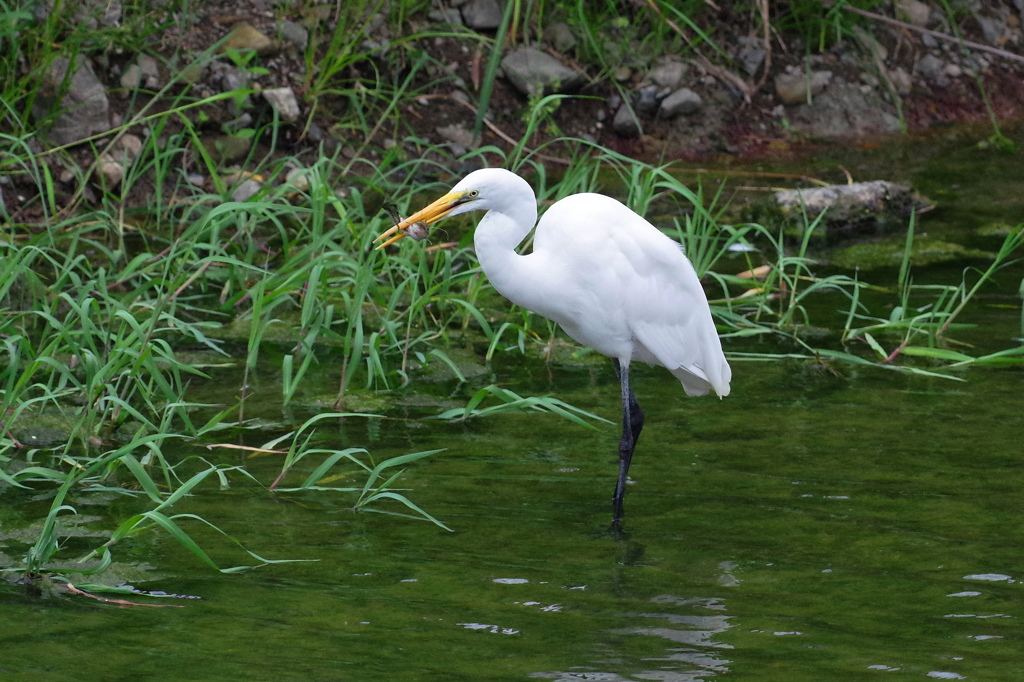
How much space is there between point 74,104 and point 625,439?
366 centimetres

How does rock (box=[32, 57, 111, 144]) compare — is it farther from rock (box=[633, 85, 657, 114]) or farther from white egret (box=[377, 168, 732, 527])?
white egret (box=[377, 168, 732, 527])

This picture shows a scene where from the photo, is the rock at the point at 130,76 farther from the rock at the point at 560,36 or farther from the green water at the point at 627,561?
the green water at the point at 627,561

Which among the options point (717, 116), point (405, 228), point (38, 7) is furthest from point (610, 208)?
point (717, 116)

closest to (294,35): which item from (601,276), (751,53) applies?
(751,53)

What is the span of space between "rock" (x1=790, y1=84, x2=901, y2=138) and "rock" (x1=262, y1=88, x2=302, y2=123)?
9.95ft

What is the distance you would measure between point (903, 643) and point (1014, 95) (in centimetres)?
663

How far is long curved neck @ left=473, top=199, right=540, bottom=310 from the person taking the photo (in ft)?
9.84

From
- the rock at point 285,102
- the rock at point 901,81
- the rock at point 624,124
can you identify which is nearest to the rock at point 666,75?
the rock at point 624,124

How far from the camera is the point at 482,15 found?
7020 mm

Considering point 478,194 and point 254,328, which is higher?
point 478,194

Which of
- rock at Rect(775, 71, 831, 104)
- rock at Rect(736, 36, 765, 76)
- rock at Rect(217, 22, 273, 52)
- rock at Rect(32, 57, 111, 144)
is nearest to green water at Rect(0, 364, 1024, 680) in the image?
rock at Rect(32, 57, 111, 144)

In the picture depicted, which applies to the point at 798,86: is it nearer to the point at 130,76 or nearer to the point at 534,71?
the point at 534,71

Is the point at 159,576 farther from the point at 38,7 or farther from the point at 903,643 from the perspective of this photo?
the point at 38,7

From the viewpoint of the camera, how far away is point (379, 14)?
22.6ft
